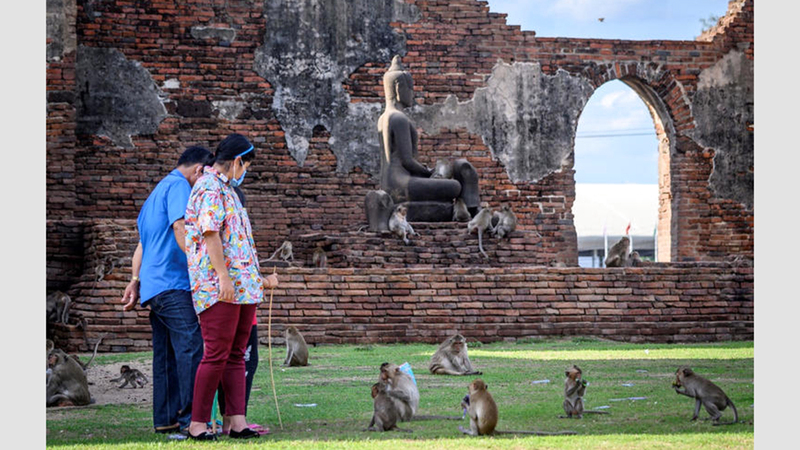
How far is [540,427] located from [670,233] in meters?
14.1

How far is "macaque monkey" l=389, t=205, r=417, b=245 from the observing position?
43.3 feet

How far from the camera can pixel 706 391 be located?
5418 millimetres

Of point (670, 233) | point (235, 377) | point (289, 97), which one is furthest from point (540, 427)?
point (670, 233)

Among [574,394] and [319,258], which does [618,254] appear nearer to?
[319,258]

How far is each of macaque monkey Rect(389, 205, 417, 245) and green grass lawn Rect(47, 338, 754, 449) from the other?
10.2 feet

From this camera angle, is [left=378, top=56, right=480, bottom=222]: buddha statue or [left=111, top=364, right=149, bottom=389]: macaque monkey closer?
[left=111, top=364, right=149, bottom=389]: macaque monkey

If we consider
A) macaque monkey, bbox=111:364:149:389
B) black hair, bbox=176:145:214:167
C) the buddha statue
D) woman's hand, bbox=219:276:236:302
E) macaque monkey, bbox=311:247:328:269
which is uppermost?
the buddha statue

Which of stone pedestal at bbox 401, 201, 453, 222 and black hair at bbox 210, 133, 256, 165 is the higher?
black hair at bbox 210, 133, 256, 165

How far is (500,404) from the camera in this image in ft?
20.9

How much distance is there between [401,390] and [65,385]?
2.16 metres

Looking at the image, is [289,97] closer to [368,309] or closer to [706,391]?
[368,309]

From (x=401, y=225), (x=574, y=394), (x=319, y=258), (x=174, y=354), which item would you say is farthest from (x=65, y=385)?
(x=401, y=225)

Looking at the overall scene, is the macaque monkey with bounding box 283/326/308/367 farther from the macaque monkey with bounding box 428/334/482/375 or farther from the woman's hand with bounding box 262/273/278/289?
the woman's hand with bounding box 262/273/278/289

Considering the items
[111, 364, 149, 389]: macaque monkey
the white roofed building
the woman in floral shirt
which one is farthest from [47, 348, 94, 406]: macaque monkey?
the white roofed building
